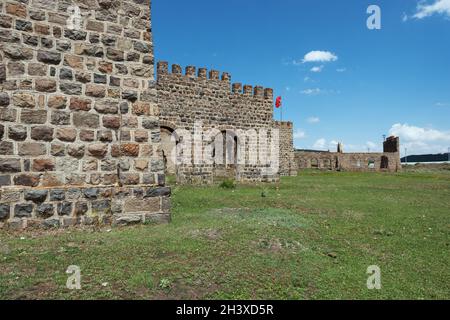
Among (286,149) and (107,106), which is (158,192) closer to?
(107,106)

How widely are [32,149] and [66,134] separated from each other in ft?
1.98

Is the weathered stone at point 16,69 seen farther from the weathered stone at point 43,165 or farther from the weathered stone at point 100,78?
the weathered stone at point 43,165

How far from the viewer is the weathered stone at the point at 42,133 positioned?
17.7ft

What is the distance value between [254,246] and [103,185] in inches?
123

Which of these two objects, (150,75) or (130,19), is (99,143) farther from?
(130,19)

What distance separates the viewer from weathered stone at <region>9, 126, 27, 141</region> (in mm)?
5250

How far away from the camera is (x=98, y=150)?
596cm

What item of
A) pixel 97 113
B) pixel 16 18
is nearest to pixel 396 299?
pixel 97 113

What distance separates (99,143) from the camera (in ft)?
19.6

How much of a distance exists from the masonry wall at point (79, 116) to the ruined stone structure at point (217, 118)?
9.16 m

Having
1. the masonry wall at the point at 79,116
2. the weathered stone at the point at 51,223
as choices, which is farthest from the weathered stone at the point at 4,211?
the weathered stone at the point at 51,223

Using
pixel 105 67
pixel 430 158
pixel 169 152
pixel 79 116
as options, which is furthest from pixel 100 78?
pixel 430 158

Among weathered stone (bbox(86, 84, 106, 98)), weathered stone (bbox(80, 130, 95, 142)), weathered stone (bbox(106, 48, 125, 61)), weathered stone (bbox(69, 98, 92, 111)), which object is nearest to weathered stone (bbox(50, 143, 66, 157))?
weathered stone (bbox(80, 130, 95, 142))

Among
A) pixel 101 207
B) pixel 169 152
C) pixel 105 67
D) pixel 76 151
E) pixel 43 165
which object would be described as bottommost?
pixel 101 207
